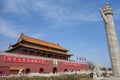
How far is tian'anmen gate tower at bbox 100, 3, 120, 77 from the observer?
10.5 meters

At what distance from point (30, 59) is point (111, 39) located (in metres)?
15.2

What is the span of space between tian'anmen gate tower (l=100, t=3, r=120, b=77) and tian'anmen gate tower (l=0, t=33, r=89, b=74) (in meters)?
14.1

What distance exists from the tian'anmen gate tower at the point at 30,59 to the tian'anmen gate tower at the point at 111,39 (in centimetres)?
1412

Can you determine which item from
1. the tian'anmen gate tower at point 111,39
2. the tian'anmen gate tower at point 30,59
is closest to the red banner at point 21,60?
the tian'anmen gate tower at point 30,59

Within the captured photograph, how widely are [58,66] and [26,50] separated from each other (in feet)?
24.0

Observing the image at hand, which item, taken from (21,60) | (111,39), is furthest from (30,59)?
(111,39)

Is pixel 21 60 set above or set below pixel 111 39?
below

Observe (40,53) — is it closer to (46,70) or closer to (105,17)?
(46,70)

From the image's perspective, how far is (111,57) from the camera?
10.6m

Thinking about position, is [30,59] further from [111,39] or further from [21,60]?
[111,39]

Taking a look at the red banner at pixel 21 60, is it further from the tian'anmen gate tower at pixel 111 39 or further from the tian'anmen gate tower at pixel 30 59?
the tian'anmen gate tower at pixel 111 39

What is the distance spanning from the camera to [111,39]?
1073cm

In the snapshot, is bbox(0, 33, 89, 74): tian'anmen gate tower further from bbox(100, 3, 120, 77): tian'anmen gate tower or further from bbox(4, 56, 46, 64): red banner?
bbox(100, 3, 120, 77): tian'anmen gate tower

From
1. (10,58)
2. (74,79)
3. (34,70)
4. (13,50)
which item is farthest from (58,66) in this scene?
(74,79)
